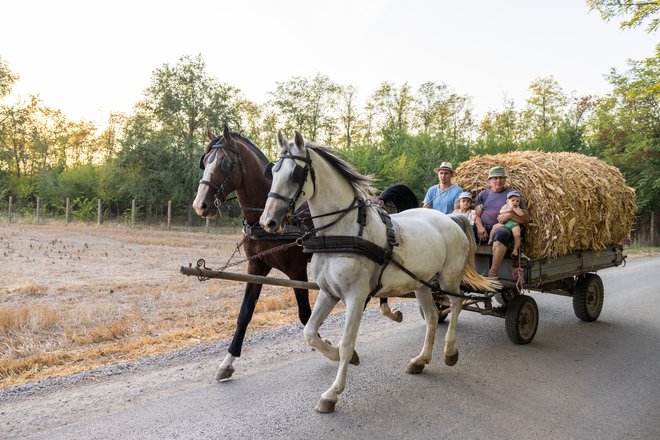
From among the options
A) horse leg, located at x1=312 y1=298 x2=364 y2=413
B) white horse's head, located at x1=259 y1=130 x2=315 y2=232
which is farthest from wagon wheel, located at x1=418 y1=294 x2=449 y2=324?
white horse's head, located at x1=259 y1=130 x2=315 y2=232

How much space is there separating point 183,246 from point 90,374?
1350 cm

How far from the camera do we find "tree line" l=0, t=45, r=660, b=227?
24.4 m

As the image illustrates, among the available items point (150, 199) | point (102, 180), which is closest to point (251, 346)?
point (150, 199)

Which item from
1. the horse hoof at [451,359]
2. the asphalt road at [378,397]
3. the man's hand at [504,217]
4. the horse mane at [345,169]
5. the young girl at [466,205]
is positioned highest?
the horse mane at [345,169]

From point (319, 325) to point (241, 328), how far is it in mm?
1035

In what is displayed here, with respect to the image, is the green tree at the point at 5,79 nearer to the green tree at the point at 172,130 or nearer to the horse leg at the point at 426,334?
the green tree at the point at 172,130

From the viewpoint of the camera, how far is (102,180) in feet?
120

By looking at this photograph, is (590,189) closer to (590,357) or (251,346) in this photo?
(590,357)

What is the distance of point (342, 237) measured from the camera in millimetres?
3689

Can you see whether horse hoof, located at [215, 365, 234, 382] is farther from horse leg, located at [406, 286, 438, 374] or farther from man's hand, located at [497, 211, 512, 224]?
man's hand, located at [497, 211, 512, 224]

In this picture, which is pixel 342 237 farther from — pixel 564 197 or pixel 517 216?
pixel 564 197

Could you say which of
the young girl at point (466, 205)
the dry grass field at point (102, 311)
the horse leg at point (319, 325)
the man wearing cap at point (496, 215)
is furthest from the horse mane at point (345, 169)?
the dry grass field at point (102, 311)

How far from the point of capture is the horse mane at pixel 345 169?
3857 millimetres

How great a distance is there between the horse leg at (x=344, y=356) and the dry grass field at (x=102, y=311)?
248 centimetres
